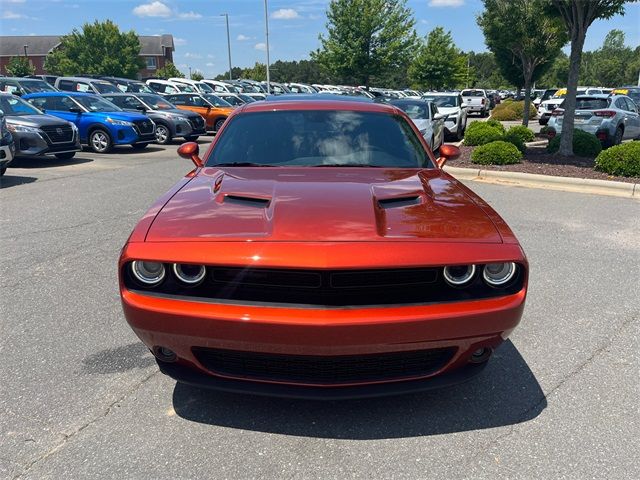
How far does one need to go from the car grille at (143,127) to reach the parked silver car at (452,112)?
9196mm

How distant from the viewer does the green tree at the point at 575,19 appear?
10992 millimetres

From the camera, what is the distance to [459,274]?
101 inches

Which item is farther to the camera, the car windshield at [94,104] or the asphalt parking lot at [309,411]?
the car windshield at [94,104]

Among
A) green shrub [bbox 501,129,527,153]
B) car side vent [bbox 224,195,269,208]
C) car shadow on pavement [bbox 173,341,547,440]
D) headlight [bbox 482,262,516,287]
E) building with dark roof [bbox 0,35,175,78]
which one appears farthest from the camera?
building with dark roof [bbox 0,35,175,78]

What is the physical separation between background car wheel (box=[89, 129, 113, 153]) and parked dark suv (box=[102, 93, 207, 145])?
220 centimetres

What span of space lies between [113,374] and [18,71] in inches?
2370

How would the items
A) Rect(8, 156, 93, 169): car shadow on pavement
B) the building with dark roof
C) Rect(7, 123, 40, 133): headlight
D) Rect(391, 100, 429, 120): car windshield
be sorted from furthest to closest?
the building with dark roof, Rect(391, 100, 429, 120): car windshield, Rect(8, 156, 93, 169): car shadow on pavement, Rect(7, 123, 40, 133): headlight

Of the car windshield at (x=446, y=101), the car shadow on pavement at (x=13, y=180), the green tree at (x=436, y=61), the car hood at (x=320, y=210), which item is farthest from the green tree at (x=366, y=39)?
the car hood at (x=320, y=210)

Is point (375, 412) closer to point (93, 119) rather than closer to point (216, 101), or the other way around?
point (93, 119)

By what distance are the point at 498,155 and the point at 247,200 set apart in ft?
32.0

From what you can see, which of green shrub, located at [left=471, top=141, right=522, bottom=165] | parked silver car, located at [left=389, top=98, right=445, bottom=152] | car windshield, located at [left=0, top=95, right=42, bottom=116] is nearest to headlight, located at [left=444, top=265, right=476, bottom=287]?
green shrub, located at [left=471, top=141, right=522, bottom=165]

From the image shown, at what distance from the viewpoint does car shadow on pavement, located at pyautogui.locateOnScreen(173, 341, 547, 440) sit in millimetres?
2719

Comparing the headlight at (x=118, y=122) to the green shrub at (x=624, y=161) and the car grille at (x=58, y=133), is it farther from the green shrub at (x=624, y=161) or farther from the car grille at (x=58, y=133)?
the green shrub at (x=624, y=161)

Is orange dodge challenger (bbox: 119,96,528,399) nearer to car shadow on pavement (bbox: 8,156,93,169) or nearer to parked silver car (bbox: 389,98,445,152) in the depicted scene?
parked silver car (bbox: 389,98,445,152)
